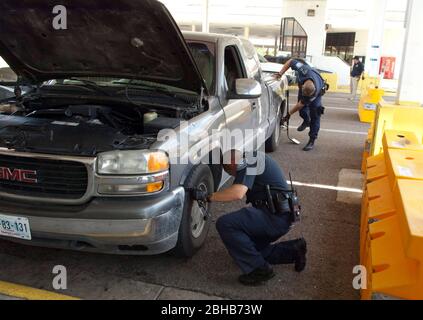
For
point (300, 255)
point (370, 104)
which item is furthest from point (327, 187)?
point (370, 104)

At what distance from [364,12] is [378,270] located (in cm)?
3143

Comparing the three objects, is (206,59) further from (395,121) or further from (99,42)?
(395,121)

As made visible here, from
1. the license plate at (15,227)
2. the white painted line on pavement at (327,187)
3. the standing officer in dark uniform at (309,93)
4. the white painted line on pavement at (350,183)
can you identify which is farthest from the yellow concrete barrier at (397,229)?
the standing officer in dark uniform at (309,93)

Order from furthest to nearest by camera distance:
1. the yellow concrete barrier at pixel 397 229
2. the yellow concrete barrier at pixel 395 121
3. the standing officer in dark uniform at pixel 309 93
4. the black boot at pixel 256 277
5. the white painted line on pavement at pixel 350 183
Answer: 1. the standing officer in dark uniform at pixel 309 93
2. the yellow concrete barrier at pixel 395 121
3. the white painted line on pavement at pixel 350 183
4. the black boot at pixel 256 277
5. the yellow concrete barrier at pixel 397 229

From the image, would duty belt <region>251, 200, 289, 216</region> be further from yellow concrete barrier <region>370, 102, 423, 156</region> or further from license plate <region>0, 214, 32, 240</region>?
yellow concrete barrier <region>370, 102, 423, 156</region>

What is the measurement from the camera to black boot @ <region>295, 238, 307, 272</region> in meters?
3.16

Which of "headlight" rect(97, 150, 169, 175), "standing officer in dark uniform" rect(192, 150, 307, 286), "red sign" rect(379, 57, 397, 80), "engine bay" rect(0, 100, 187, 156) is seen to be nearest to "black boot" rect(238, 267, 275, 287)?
"standing officer in dark uniform" rect(192, 150, 307, 286)

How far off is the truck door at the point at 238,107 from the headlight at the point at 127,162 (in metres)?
1.29

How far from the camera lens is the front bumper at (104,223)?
2.65m

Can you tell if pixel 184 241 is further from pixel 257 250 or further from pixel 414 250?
pixel 414 250

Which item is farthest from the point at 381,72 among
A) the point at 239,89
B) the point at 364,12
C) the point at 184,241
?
the point at 364,12

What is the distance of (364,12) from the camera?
30062 mm

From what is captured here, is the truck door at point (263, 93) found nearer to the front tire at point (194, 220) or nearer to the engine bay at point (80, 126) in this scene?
the front tire at point (194, 220)

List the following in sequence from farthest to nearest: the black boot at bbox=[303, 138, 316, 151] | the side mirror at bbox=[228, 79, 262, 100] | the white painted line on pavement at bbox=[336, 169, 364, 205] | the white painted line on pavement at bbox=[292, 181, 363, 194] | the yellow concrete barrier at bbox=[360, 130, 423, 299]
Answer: the black boot at bbox=[303, 138, 316, 151] < the white painted line on pavement at bbox=[292, 181, 363, 194] < the white painted line on pavement at bbox=[336, 169, 364, 205] < the side mirror at bbox=[228, 79, 262, 100] < the yellow concrete barrier at bbox=[360, 130, 423, 299]
